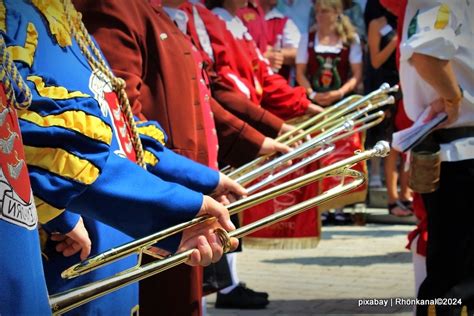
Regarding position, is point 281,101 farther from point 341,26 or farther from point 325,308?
point 341,26

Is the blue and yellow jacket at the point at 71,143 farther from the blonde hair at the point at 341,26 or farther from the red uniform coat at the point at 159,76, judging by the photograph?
the blonde hair at the point at 341,26

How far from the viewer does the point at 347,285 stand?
568cm

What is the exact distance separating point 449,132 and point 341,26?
13.3ft

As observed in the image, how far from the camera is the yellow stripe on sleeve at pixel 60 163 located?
1784 mm

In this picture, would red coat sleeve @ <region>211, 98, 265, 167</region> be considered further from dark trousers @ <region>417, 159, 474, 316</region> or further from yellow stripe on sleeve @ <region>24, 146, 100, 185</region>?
yellow stripe on sleeve @ <region>24, 146, 100, 185</region>

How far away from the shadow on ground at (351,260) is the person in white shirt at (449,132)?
105 inches

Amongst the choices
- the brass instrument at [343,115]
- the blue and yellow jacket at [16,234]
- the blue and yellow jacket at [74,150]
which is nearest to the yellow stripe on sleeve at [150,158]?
the blue and yellow jacket at [74,150]

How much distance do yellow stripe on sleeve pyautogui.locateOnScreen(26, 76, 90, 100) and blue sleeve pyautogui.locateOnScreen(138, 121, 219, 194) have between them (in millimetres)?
498

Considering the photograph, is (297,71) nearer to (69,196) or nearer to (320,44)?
(320,44)

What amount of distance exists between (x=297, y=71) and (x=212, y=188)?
16.8ft

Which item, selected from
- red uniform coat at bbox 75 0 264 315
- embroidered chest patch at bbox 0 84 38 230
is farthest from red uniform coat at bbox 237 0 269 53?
embroidered chest patch at bbox 0 84 38 230

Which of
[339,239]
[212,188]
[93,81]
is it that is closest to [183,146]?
[212,188]

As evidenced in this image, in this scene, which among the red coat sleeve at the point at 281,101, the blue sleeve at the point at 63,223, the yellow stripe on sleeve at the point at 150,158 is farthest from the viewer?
the red coat sleeve at the point at 281,101

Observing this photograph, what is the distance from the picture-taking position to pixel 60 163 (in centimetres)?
179
